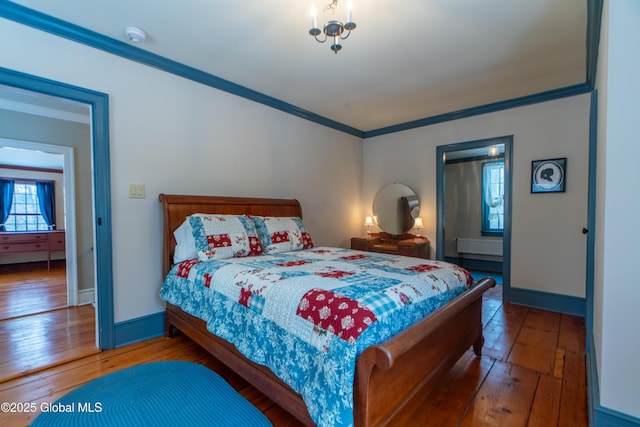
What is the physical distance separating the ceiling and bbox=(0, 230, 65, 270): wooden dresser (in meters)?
5.53

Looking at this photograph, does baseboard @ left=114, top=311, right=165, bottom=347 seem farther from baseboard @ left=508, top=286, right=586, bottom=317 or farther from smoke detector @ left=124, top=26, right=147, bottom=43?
baseboard @ left=508, top=286, right=586, bottom=317

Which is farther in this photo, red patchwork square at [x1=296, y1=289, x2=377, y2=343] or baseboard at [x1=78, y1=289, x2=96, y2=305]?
baseboard at [x1=78, y1=289, x2=96, y2=305]

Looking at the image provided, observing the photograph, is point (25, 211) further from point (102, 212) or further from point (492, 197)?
point (492, 197)

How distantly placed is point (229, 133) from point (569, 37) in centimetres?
299

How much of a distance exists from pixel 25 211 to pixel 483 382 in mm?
8826

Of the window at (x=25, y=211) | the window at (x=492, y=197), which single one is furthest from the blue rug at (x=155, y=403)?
the window at (x=25, y=211)

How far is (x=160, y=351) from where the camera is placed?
2.26 meters

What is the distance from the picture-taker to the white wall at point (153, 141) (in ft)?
6.91

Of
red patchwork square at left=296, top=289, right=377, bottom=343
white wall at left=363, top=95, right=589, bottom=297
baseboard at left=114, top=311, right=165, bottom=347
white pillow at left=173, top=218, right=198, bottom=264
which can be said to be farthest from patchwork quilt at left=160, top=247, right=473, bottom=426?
white wall at left=363, top=95, right=589, bottom=297

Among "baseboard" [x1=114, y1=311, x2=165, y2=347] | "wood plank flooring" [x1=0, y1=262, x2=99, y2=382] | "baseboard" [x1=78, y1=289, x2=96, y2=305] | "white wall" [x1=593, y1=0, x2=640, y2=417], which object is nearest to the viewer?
"white wall" [x1=593, y1=0, x2=640, y2=417]

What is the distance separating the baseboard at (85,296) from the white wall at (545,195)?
4.86 meters

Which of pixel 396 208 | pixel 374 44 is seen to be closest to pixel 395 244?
pixel 396 208

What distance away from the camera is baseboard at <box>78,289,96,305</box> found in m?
3.41

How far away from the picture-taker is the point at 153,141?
251 cm
